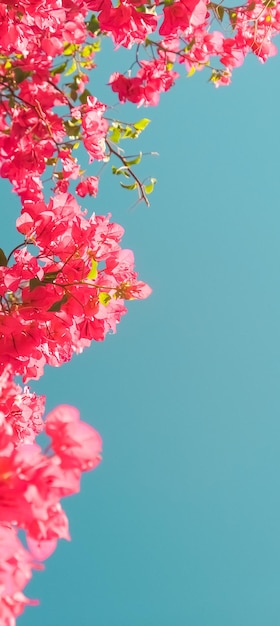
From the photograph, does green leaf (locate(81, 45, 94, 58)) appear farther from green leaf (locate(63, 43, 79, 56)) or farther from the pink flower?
the pink flower

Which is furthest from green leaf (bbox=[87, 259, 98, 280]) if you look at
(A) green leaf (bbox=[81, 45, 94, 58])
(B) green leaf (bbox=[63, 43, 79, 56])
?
(A) green leaf (bbox=[81, 45, 94, 58])

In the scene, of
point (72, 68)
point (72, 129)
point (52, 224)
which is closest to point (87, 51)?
point (72, 68)

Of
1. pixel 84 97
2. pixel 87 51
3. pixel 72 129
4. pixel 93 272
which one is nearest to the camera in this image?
pixel 93 272

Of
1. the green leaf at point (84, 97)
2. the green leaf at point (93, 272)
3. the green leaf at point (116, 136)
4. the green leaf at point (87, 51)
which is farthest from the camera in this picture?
the green leaf at point (87, 51)

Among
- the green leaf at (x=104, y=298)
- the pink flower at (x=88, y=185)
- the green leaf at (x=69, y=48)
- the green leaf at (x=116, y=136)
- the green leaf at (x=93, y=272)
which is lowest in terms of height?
the green leaf at (x=104, y=298)

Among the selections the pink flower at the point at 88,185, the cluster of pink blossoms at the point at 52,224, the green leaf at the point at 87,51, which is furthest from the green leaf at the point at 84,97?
the green leaf at the point at 87,51

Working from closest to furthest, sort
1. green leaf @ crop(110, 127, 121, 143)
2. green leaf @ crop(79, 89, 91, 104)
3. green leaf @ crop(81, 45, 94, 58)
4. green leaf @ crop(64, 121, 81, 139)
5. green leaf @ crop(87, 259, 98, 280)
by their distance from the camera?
green leaf @ crop(87, 259, 98, 280), green leaf @ crop(64, 121, 81, 139), green leaf @ crop(79, 89, 91, 104), green leaf @ crop(110, 127, 121, 143), green leaf @ crop(81, 45, 94, 58)

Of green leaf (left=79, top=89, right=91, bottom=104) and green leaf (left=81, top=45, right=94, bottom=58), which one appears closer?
green leaf (left=79, top=89, right=91, bottom=104)

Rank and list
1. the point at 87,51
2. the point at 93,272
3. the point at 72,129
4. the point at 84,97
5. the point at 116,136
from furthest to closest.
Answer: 1. the point at 87,51
2. the point at 116,136
3. the point at 84,97
4. the point at 72,129
5. the point at 93,272

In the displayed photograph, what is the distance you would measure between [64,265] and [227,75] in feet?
5.39

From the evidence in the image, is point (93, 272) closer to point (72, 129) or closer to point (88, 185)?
point (72, 129)

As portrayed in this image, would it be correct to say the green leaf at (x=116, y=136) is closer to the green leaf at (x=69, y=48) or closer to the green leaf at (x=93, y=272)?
the green leaf at (x=69, y=48)

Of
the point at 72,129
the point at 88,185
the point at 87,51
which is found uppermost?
the point at 87,51

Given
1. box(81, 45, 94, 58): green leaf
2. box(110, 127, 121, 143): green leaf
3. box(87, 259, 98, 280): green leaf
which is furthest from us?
box(81, 45, 94, 58): green leaf
